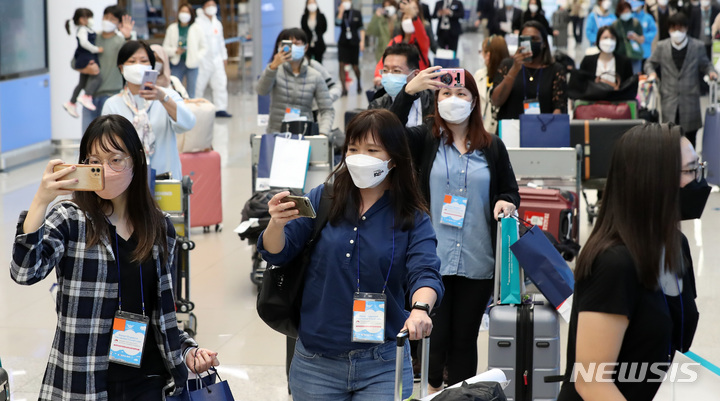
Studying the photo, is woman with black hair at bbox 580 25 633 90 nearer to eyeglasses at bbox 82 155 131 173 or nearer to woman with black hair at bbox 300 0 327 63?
eyeglasses at bbox 82 155 131 173

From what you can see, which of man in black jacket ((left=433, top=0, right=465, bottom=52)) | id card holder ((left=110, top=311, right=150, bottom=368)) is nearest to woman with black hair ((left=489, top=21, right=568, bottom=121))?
id card holder ((left=110, top=311, right=150, bottom=368))

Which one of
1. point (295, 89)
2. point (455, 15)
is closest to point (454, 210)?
point (295, 89)

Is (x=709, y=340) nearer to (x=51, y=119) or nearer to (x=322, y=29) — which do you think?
(x=51, y=119)

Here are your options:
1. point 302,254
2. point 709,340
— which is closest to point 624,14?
point 709,340

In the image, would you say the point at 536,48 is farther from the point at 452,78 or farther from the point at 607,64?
the point at 452,78

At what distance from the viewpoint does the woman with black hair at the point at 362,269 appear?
3201mm

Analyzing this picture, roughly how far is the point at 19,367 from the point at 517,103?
179 inches

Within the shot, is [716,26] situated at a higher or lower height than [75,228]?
higher

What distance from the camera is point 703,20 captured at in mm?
19594

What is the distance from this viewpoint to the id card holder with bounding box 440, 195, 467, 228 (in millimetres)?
4617

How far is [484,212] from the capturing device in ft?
15.3

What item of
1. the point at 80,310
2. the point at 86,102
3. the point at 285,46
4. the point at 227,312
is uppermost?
the point at 285,46

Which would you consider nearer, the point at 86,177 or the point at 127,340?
the point at 86,177

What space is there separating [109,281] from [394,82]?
9.80 feet
